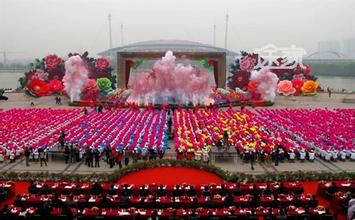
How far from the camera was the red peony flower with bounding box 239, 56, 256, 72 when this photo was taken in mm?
54000

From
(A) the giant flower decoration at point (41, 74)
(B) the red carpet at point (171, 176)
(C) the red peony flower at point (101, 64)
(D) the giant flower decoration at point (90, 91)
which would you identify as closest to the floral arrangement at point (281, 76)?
(D) the giant flower decoration at point (90, 91)

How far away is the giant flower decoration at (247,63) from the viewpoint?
2126 inches

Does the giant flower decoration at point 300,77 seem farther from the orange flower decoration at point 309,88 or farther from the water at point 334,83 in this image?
the water at point 334,83

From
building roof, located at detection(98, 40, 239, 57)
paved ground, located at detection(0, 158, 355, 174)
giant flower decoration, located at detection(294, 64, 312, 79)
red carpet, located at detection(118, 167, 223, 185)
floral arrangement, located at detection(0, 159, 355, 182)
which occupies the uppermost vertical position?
building roof, located at detection(98, 40, 239, 57)

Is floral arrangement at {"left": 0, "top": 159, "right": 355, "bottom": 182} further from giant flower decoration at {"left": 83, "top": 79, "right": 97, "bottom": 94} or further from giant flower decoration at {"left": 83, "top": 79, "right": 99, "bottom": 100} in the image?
giant flower decoration at {"left": 83, "top": 79, "right": 97, "bottom": 94}

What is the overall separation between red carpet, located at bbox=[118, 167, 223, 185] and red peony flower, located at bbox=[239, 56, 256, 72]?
Result: 38.8m

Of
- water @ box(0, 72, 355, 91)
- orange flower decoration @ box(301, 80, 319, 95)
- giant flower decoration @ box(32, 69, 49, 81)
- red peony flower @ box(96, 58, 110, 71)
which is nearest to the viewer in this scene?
orange flower decoration @ box(301, 80, 319, 95)

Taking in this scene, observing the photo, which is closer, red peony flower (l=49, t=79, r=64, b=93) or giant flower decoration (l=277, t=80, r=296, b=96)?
giant flower decoration (l=277, t=80, r=296, b=96)

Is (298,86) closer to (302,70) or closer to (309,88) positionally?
(309,88)

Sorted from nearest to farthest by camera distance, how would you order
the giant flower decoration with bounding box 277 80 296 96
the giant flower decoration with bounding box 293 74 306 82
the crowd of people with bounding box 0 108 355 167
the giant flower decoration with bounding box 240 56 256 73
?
the crowd of people with bounding box 0 108 355 167, the giant flower decoration with bounding box 277 80 296 96, the giant flower decoration with bounding box 240 56 256 73, the giant flower decoration with bounding box 293 74 306 82

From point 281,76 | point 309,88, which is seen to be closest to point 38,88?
point 309,88

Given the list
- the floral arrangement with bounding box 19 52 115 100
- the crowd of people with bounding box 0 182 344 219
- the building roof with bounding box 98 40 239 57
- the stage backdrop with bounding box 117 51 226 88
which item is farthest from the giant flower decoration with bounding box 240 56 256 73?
the building roof with bounding box 98 40 239 57

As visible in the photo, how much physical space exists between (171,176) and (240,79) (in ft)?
126

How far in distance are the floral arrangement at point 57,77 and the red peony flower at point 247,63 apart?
718 inches
